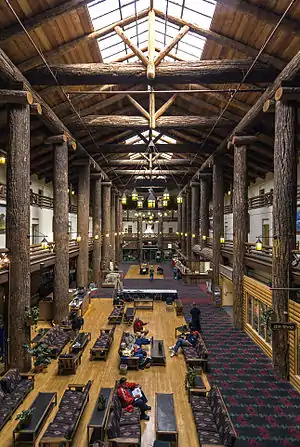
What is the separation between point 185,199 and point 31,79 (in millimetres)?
26634

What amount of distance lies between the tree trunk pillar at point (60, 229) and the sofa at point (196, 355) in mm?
6308

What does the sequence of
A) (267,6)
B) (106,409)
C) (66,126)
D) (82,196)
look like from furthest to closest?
1. (82,196)
2. (66,126)
3. (267,6)
4. (106,409)

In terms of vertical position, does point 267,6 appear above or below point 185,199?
above

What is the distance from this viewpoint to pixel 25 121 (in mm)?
9383

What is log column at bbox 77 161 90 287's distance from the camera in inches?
744

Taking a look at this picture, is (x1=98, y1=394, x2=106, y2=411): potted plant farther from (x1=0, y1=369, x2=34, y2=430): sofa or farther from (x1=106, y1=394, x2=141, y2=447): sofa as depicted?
(x1=0, y1=369, x2=34, y2=430): sofa

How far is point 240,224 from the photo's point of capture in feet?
45.1

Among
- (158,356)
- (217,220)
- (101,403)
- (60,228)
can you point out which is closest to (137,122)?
(60,228)

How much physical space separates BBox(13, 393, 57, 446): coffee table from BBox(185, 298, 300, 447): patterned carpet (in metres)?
4.17

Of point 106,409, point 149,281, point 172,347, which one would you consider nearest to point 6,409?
point 106,409

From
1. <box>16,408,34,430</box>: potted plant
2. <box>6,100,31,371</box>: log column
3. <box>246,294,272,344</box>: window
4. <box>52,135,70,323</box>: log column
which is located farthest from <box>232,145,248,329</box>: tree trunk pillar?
<box>16,408,34,430</box>: potted plant

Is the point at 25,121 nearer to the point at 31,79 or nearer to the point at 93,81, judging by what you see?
the point at 31,79

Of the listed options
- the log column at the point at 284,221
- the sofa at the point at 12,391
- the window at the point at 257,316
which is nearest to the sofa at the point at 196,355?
the log column at the point at 284,221

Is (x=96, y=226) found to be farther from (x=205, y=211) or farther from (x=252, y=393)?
(x=252, y=393)
